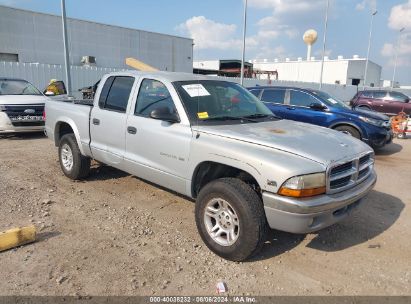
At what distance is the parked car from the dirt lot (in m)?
4.31

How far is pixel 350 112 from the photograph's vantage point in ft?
29.5

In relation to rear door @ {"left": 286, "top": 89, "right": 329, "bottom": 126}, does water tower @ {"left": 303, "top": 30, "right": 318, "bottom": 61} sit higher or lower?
higher

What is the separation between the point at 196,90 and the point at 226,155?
1214mm

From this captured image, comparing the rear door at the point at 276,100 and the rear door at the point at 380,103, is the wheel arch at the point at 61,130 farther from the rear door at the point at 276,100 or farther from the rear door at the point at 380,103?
the rear door at the point at 380,103

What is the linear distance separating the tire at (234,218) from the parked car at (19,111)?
25.3 feet

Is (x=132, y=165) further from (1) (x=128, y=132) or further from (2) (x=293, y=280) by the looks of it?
(2) (x=293, y=280)

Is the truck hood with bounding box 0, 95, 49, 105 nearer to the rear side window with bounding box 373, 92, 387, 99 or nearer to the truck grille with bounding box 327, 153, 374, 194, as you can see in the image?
the truck grille with bounding box 327, 153, 374, 194

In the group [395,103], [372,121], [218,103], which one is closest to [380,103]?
[395,103]

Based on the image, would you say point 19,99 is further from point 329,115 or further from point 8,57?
point 8,57

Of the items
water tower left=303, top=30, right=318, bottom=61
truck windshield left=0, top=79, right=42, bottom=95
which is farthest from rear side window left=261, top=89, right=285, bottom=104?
water tower left=303, top=30, right=318, bottom=61

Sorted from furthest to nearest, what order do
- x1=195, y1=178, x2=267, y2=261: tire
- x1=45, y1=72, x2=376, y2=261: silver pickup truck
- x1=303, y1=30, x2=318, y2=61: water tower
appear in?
x1=303, y1=30, x2=318, y2=61: water tower
x1=195, y1=178, x2=267, y2=261: tire
x1=45, y1=72, x2=376, y2=261: silver pickup truck

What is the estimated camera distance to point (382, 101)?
17.3m

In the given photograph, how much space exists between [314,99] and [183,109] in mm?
6122

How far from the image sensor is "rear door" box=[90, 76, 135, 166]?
4.74 metres
